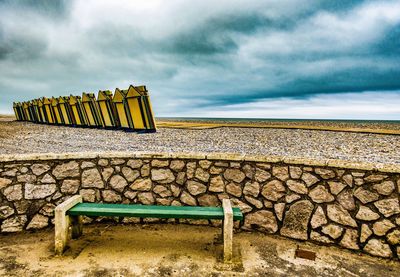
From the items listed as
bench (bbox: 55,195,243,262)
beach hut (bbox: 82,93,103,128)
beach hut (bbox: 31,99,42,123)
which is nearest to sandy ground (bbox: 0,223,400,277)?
bench (bbox: 55,195,243,262)

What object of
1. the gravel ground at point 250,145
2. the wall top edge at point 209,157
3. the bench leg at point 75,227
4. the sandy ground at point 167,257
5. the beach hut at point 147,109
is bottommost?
the sandy ground at point 167,257

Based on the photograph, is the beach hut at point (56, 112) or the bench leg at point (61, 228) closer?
the bench leg at point (61, 228)

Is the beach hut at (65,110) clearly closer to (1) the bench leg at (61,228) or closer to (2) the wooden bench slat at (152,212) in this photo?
(1) the bench leg at (61,228)

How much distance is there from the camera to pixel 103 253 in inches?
134

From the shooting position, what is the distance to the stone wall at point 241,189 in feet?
11.6

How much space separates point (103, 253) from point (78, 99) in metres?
17.0

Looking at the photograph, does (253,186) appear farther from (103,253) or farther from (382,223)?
(103,253)

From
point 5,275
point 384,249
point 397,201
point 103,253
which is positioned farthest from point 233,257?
point 5,275

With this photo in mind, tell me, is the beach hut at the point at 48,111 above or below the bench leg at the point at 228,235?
above

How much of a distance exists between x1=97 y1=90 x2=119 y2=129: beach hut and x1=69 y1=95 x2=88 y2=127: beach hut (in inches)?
101

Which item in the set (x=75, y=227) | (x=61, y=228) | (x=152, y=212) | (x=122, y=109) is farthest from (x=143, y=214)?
(x=122, y=109)

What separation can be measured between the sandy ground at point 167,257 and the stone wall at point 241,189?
8.4 inches

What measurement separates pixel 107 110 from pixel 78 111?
4.14m

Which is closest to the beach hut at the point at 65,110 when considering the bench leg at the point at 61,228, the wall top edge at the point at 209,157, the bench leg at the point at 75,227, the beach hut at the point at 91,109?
the beach hut at the point at 91,109
